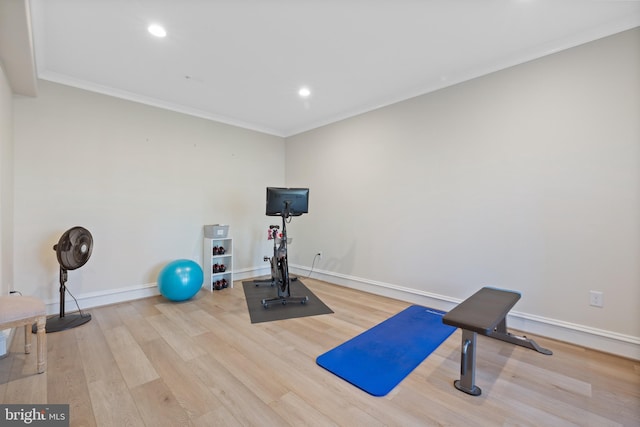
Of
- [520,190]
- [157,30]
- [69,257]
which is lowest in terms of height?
[69,257]

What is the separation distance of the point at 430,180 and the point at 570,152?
4.27 feet

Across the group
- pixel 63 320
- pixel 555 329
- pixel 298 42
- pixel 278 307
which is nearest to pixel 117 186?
pixel 63 320

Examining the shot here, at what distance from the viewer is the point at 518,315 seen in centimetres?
276

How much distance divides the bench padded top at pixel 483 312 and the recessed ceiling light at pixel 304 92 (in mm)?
2962

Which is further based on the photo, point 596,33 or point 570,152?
point 570,152

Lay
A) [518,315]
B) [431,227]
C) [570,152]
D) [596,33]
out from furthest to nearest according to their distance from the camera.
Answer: [431,227], [518,315], [570,152], [596,33]

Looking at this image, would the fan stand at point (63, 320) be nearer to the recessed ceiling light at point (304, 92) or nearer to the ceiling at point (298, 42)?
the ceiling at point (298, 42)

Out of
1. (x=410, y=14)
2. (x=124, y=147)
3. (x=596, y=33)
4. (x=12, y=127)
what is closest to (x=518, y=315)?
(x=596, y=33)

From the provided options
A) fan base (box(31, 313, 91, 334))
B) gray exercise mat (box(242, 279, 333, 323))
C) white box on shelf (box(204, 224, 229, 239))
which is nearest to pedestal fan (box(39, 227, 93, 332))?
fan base (box(31, 313, 91, 334))

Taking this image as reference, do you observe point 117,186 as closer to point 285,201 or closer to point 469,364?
point 285,201

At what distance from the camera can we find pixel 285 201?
12.3ft

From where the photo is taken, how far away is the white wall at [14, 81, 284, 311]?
301 centimetres

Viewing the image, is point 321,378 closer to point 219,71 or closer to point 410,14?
point 410,14

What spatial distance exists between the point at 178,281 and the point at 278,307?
51.5 inches
